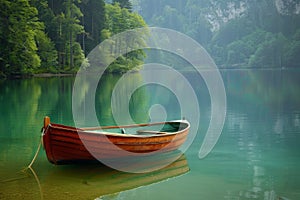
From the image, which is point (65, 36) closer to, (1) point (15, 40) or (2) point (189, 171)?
(1) point (15, 40)

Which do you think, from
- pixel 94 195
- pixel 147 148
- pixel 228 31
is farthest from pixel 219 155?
pixel 228 31

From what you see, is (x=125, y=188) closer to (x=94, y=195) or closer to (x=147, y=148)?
(x=94, y=195)

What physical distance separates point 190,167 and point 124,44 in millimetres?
57517

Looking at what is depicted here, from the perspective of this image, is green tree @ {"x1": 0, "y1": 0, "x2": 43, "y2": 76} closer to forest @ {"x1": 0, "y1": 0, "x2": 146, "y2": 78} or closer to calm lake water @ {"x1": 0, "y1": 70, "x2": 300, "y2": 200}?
forest @ {"x1": 0, "y1": 0, "x2": 146, "y2": 78}

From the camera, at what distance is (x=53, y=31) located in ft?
208

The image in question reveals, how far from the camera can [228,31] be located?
579ft

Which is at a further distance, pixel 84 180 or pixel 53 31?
pixel 53 31

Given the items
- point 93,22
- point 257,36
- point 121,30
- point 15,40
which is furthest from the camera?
point 257,36

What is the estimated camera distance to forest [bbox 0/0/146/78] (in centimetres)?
4997

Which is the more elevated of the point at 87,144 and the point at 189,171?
the point at 87,144

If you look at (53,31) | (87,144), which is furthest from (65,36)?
(87,144)

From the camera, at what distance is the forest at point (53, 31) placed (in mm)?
49969

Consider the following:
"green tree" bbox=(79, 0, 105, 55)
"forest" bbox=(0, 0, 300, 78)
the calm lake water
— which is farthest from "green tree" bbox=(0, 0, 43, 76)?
the calm lake water

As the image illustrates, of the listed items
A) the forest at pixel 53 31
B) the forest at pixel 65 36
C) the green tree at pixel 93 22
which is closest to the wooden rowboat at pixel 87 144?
the forest at pixel 53 31
